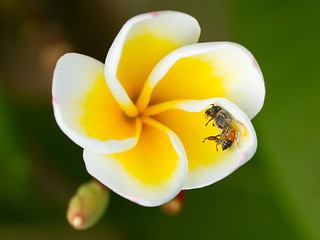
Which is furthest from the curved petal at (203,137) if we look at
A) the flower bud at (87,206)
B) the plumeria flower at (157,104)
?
the flower bud at (87,206)

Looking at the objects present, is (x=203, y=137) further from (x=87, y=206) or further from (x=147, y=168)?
(x=87, y=206)

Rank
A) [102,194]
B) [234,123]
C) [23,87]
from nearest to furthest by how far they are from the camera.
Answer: [234,123] < [102,194] < [23,87]

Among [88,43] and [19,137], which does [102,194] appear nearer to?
[19,137]

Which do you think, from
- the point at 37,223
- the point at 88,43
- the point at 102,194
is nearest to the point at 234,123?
the point at 102,194

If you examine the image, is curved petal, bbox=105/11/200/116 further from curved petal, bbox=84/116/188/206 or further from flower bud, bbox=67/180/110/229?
flower bud, bbox=67/180/110/229

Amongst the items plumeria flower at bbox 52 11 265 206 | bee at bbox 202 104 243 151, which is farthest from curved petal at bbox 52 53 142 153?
bee at bbox 202 104 243 151

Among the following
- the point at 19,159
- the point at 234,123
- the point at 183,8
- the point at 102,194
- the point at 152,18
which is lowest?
the point at 19,159

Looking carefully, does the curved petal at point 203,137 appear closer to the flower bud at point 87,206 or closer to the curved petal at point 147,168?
the curved petal at point 147,168

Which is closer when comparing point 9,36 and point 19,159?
point 19,159
